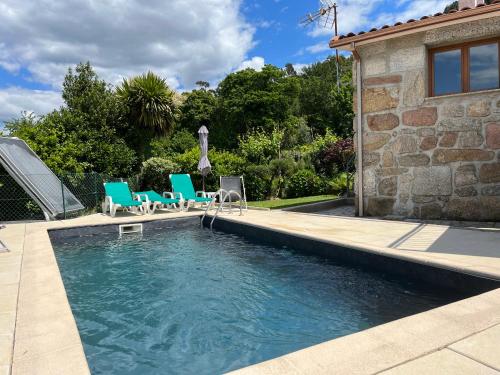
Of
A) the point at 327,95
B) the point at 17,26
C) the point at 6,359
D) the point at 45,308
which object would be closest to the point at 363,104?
the point at 45,308

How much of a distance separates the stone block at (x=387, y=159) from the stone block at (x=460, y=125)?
1026 mm

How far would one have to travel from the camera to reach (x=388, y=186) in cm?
766

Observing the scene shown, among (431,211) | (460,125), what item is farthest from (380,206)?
(460,125)

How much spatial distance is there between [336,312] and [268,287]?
3.35 ft

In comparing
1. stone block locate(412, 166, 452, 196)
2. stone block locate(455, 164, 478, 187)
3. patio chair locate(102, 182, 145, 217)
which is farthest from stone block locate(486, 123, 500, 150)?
patio chair locate(102, 182, 145, 217)

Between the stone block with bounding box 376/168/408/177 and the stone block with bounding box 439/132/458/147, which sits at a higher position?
the stone block with bounding box 439/132/458/147

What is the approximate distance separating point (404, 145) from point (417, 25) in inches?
88.8

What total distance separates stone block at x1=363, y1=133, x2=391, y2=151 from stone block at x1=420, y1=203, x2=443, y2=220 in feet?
5.07

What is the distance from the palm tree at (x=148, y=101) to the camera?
603 inches

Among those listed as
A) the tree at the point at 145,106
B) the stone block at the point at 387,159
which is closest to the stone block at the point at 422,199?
the stone block at the point at 387,159

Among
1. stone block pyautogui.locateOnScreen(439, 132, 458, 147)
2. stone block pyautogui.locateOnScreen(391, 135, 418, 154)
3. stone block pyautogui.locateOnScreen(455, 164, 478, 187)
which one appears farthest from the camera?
stone block pyautogui.locateOnScreen(391, 135, 418, 154)

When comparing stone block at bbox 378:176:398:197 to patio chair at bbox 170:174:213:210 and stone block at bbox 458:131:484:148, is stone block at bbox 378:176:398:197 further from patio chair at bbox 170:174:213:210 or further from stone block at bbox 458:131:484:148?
patio chair at bbox 170:174:213:210

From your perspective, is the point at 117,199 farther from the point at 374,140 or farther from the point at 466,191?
the point at 466,191

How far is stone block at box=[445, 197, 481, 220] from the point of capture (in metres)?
6.79
